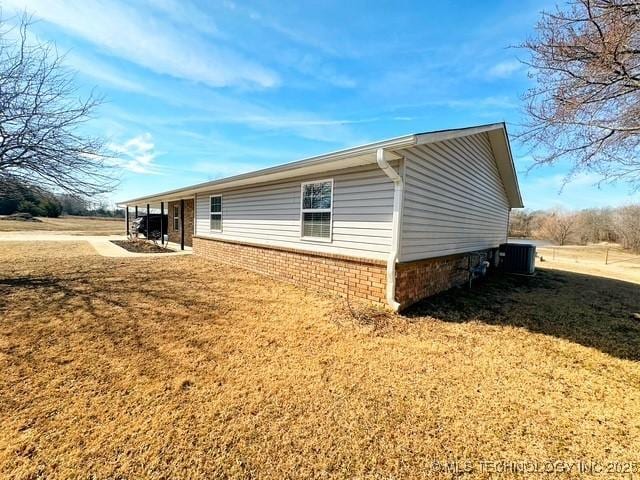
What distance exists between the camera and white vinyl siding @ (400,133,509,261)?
511 centimetres

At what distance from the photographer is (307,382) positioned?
2.79 meters

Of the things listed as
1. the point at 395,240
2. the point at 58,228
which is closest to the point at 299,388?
the point at 395,240

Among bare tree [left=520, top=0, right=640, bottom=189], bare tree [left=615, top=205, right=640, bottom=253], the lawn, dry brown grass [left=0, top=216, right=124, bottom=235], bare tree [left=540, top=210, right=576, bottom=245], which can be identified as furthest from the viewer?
bare tree [left=540, top=210, right=576, bottom=245]

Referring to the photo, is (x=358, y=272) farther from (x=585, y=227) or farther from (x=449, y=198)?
(x=585, y=227)

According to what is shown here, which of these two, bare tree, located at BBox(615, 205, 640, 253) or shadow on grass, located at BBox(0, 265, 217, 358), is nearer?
shadow on grass, located at BBox(0, 265, 217, 358)

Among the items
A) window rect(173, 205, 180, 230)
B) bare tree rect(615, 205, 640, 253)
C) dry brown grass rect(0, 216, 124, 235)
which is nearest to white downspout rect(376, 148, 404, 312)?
window rect(173, 205, 180, 230)

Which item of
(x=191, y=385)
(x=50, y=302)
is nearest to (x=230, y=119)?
(x=50, y=302)

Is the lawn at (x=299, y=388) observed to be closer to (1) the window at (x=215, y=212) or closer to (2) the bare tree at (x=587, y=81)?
(2) the bare tree at (x=587, y=81)

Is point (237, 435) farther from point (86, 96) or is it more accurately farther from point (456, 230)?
point (86, 96)

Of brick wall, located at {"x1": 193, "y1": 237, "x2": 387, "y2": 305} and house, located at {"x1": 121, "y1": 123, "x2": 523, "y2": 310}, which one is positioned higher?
house, located at {"x1": 121, "y1": 123, "x2": 523, "y2": 310}

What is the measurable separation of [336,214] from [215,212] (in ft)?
20.6

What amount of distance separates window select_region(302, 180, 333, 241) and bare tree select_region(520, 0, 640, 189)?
4.35 metres

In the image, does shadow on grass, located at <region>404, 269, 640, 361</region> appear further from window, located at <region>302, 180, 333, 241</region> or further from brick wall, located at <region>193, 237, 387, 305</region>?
window, located at <region>302, 180, 333, 241</region>

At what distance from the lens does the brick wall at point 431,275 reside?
496 cm
